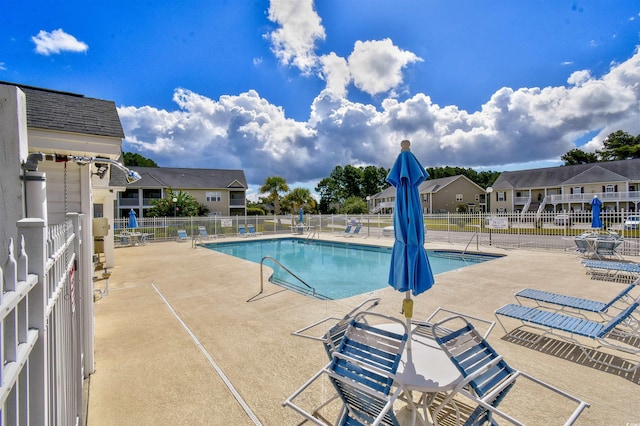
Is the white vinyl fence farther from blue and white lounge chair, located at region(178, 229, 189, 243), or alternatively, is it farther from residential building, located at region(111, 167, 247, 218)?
residential building, located at region(111, 167, 247, 218)

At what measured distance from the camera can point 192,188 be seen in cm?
3869

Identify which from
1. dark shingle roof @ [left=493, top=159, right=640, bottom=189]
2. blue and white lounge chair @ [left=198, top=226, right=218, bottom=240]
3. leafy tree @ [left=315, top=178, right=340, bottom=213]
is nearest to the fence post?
blue and white lounge chair @ [left=198, top=226, right=218, bottom=240]

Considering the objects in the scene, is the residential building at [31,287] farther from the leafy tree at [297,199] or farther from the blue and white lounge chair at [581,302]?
the leafy tree at [297,199]

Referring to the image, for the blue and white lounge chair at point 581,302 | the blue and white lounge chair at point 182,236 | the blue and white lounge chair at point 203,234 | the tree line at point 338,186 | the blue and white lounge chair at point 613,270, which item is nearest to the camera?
the blue and white lounge chair at point 581,302

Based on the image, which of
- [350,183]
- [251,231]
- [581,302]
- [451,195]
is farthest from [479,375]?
[350,183]

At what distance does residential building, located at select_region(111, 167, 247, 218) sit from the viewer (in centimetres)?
3588

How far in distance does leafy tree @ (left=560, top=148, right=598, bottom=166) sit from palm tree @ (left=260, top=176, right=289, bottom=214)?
5204cm

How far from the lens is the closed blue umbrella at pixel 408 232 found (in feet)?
10.4

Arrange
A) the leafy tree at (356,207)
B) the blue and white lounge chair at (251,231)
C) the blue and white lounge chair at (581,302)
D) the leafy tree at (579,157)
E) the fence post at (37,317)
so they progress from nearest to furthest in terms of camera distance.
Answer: the fence post at (37,317)
the blue and white lounge chair at (581,302)
the blue and white lounge chair at (251,231)
the leafy tree at (356,207)
the leafy tree at (579,157)

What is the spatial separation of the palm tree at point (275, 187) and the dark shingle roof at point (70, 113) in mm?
33749

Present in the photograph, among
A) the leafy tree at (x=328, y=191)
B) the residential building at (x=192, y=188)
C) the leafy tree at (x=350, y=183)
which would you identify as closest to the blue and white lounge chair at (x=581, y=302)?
the residential building at (x=192, y=188)

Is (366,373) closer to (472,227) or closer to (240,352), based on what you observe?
(240,352)

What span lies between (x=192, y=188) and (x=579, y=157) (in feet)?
219

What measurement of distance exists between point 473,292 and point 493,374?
5.18m
